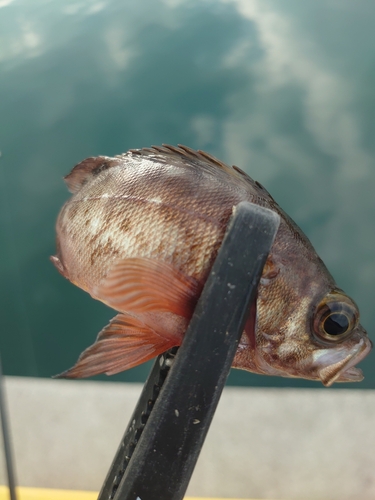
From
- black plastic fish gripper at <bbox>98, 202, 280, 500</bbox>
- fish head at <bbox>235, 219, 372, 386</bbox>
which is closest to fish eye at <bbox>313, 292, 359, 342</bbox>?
fish head at <bbox>235, 219, 372, 386</bbox>

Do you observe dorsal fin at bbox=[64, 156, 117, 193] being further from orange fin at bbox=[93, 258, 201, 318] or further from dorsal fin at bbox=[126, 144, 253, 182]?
orange fin at bbox=[93, 258, 201, 318]

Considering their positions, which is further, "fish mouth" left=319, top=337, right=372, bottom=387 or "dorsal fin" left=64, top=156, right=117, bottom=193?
"dorsal fin" left=64, top=156, right=117, bottom=193

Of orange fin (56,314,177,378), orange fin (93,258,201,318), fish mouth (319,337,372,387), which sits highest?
orange fin (93,258,201,318)

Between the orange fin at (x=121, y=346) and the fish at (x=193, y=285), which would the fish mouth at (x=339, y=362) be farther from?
the orange fin at (x=121, y=346)

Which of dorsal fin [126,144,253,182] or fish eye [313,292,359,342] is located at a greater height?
dorsal fin [126,144,253,182]

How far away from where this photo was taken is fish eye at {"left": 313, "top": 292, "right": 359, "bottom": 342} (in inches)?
19.1

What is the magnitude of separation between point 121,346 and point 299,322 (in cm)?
19

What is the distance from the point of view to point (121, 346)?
0.50 metres

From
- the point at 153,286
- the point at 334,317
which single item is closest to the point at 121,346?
the point at 153,286

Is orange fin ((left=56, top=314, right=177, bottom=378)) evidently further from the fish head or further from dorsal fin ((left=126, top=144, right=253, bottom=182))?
dorsal fin ((left=126, top=144, right=253, bottom=182))

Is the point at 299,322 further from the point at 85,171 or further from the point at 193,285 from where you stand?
the point at 85,171

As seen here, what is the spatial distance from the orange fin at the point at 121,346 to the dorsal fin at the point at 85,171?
22 centimetres

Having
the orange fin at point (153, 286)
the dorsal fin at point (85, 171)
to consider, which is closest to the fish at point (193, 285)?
the orange fin at point (153, 286)

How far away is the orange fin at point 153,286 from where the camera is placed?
45 centimetres
